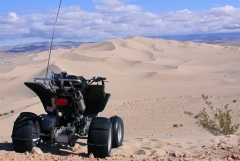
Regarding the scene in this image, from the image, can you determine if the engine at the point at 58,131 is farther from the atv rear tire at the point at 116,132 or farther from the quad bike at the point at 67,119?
the atv rear tire at the point at 116,132

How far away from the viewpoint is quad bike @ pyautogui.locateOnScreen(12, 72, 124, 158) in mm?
6455

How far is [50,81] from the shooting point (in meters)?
6.84

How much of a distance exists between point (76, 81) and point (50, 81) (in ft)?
1.46

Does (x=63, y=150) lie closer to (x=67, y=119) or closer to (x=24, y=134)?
(x=67, y=119)

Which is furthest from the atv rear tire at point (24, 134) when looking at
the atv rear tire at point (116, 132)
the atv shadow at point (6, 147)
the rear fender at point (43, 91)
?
the atv rear tire at point (116, 132)

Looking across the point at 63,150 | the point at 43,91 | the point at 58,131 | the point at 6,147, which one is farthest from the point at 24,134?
the point at 6,147

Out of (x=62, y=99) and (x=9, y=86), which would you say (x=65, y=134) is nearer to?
(x=62, y=99)

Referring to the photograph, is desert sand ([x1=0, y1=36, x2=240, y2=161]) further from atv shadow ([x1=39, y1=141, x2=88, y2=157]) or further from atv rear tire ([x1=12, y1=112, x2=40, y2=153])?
atv rear tire ([x1=12, y1=112, x2=40, y2=153])

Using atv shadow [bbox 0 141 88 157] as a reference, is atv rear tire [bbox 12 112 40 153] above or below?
above

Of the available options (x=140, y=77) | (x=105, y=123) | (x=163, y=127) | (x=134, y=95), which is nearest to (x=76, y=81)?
(x=105, y=123)

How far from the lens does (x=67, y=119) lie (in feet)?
23.3

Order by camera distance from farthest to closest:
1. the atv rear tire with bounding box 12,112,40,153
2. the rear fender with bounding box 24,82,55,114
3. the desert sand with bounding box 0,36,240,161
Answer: the desert sand with bounding box 0,36,240,161 < the rear fender with bounding box 24,82,55,114 < the atv rear tire with bounding box 12,112,40,153

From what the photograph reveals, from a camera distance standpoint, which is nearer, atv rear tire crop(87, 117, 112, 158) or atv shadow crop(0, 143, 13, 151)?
atv rear tire crop(87, 117, 112, 158)

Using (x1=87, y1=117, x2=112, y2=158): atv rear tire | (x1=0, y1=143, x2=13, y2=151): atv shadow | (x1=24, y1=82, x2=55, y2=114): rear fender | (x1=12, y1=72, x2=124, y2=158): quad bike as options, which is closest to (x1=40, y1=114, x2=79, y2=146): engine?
(x1=12, y1=72, x2=124, y2=158): quad bike
